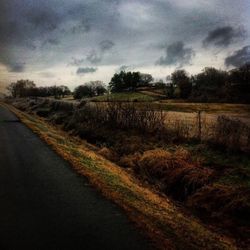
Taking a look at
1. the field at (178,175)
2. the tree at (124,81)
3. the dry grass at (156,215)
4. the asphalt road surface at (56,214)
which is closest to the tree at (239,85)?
the tree at (124,81)

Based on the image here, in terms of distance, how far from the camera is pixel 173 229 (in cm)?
732

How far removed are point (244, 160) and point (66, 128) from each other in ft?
57.2

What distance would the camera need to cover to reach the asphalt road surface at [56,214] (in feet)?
20.3

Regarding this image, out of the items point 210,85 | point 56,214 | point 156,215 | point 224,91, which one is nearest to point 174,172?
point 156,215

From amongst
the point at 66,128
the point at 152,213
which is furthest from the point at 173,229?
the point at 66,128

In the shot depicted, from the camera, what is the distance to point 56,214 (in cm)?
753

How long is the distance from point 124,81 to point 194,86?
115 feet

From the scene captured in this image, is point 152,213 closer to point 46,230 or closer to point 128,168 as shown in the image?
point 46,230

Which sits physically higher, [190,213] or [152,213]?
[152,213]

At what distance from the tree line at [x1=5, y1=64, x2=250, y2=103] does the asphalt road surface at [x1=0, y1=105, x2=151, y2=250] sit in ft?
249

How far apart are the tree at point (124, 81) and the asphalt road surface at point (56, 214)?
122m

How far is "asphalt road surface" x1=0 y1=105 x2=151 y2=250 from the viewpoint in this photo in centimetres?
619

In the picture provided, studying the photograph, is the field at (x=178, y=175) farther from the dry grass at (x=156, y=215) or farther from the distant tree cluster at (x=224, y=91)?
the distant tree cluster at (x=224, y=91)

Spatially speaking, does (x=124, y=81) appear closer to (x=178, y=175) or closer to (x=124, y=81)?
(x=124, y=81)
